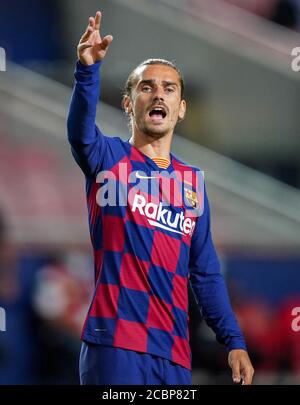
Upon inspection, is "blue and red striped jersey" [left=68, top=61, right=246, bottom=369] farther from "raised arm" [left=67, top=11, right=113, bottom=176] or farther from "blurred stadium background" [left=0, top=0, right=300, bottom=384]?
"blurred stadium background" [left=0, top=0, right=300, bottom=384]

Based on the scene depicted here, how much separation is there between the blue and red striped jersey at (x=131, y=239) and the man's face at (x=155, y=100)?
0.11m

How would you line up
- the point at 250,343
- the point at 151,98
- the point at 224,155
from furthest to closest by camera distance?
the point at 224,155
the point at 250,343
the point at 151,98

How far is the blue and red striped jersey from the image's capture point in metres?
3.73

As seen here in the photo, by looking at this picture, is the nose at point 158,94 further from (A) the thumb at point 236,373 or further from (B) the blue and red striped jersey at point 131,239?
(A) the thumb at point 236,373

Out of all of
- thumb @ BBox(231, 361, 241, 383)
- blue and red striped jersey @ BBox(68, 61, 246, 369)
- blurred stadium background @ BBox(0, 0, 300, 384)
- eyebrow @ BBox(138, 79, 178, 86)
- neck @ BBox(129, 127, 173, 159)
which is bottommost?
thumb @ BBox(231, 361, 241, 383)

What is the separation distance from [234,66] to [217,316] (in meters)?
5.61

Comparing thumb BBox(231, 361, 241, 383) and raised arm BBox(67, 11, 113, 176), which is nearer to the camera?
raised arm BBox(67, 11, 113, 176)

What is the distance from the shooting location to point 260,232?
834 centimetres

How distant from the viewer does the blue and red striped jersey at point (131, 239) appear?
3730mm

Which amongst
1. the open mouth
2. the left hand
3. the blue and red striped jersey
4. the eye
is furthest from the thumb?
the eye

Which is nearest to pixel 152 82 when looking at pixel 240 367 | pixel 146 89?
pixel 146 89

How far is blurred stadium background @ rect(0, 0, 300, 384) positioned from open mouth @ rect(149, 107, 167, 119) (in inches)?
131
